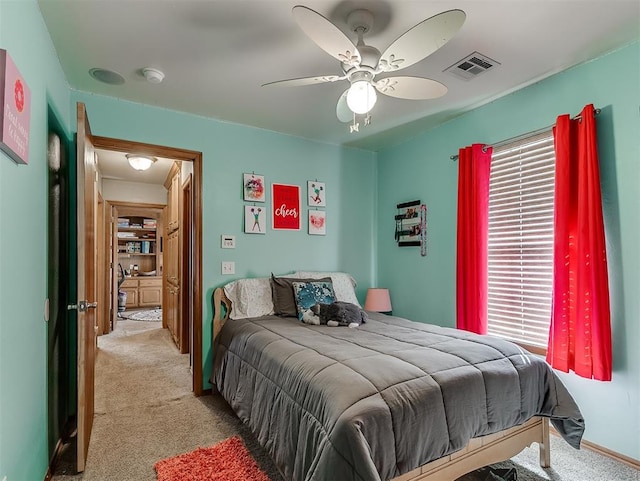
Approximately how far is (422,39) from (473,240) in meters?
1.79

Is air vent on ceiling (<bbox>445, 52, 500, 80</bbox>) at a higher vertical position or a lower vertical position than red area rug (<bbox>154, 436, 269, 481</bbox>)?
higher

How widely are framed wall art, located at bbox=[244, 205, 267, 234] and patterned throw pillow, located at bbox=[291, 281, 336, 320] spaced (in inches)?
25.3

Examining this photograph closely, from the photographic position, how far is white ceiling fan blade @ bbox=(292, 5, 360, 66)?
1.42m

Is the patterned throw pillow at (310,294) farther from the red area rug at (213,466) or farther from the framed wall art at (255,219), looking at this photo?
the red area rug at (213,466)

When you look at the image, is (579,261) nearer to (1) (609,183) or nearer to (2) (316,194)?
(1) (609,183)

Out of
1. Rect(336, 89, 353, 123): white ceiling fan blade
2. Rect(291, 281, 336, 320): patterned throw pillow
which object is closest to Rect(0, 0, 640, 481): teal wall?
Rect(291, 281, 336, 320): patterned throw pillow

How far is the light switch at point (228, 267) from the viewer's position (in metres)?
3.24

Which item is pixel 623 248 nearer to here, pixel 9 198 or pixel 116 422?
pixel 9 198

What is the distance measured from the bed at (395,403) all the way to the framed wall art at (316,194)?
5.52 feet

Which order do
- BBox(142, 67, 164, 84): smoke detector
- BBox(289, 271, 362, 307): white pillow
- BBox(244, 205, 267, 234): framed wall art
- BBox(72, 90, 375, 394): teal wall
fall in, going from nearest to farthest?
1. BBox(142, 67, 164, 84): smoke detector
2. BBox(72, 90, 375, 394): teal wall
3. BBox(244, 205, 267, 234): framed wall art
4. BBox(289, 271, 362, 307): white pillow

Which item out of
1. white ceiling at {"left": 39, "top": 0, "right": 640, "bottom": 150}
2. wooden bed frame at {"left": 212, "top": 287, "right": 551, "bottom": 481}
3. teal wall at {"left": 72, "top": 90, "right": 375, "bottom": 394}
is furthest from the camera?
teal wall at {"left": 72, "top": 90, "right": 375, "bottom": 394}

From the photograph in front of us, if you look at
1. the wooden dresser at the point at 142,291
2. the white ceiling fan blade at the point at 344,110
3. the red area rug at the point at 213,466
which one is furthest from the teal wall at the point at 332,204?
the wooden dresser at the point at 142,291

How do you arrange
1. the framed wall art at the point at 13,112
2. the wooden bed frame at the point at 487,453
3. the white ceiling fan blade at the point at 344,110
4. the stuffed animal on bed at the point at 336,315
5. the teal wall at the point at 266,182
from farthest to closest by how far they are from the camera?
the teal wall at the point at 266,182 → the stuffed animal on bed at the point at 336,315 → the white ceiling fan blade at the point at 344,110 → the wooden bed frame at the point at 487,453 → the framed wall art at the point at 13,112

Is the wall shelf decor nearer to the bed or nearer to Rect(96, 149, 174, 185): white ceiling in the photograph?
the bed
